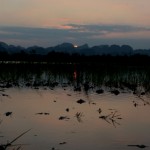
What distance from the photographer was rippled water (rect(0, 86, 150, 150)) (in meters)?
7.42

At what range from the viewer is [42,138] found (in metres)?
7.65

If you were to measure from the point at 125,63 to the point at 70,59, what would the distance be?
7.50 m

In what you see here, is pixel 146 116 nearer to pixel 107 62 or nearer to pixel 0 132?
pixel 0 132

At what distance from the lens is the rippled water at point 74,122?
7.42 m

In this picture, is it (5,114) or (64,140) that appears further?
(5,114)

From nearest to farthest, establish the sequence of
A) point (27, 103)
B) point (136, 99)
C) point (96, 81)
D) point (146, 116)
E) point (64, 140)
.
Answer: point (64, 140) < point (146, 116) < point (27, 103) < point (136, 99) < point (96, 81)

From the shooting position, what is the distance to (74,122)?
969cm

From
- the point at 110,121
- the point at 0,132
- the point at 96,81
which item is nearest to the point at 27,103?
the point at 110,121

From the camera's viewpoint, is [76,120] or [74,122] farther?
[76,120]

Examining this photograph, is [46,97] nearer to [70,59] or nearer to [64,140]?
[64,140]

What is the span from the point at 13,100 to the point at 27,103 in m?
0.85

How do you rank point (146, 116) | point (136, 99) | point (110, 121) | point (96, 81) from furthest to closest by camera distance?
point (96, 81) < point (136, 99) < point (146, 116) < point (110, 121)

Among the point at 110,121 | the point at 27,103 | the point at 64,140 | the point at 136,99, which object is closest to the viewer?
the point at 64,140

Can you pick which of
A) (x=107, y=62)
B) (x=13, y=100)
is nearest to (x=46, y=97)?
(x=13, y=100)
